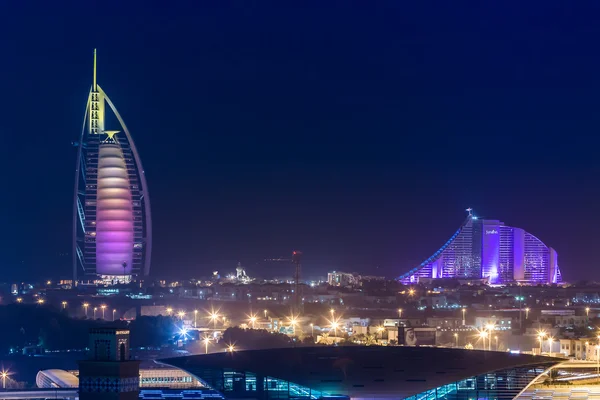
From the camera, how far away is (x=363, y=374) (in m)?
49.5

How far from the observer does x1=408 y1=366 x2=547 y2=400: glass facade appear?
164ft

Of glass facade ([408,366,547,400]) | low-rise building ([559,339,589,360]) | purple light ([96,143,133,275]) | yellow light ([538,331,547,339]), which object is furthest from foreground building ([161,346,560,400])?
purple light ([96,143,133,275])

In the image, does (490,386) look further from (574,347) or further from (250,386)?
(574,347)

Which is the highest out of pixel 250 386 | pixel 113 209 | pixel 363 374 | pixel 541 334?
pixel 113 209

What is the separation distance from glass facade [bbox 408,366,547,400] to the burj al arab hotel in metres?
121

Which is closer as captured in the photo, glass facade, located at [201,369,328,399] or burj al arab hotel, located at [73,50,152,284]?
glass facade, located at [201,369,328,399]

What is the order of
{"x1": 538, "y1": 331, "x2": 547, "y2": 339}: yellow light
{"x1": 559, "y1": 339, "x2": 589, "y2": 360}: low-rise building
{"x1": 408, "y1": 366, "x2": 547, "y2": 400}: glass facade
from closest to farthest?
{"x1": 408, "y1": 366, "x2": 547, "y2": 400}: glass facade < {"x1": 559, "y1": 339, "x2": 589, "y2": 360}: low-rise building < {"x1": 538, "y1": 331, "x2": 547, "y2": 339}: yellow light

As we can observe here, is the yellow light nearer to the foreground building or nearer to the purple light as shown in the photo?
the foreground building

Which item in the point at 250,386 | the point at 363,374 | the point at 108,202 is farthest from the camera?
the point at 108,202

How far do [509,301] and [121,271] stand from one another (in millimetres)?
44894

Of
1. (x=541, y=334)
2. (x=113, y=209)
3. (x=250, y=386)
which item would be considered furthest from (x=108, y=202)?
(x=250, y=386)

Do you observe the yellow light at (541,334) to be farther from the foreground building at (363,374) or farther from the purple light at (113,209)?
the purple light at (113,209)

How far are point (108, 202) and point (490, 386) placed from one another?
4787 inches

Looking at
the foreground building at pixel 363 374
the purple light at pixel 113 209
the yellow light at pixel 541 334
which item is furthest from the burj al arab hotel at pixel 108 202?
the foreground building at pixel 363 374
